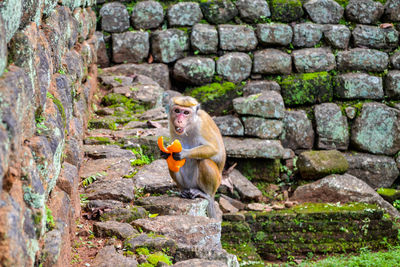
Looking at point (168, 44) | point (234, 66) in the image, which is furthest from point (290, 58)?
point (168, 44)

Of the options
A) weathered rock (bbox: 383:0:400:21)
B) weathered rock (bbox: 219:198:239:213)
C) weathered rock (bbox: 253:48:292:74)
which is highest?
weathered rock (bbox: 383:0:400:21)

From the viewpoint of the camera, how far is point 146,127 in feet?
21.1

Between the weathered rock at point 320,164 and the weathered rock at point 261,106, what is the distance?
887mm

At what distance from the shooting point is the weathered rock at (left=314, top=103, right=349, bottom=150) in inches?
366

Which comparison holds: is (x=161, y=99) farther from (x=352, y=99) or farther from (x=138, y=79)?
(x=352, y=99)

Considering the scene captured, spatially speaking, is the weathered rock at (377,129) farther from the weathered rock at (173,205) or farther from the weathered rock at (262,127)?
the weathered rock at (173,205)

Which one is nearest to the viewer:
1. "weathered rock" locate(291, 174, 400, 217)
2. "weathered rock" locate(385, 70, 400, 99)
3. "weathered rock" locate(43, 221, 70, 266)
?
"weathered rock" locate(43, 221, 70, 266)

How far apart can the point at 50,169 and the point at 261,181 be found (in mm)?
6402

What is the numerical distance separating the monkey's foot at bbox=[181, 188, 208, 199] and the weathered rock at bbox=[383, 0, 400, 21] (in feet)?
22.0

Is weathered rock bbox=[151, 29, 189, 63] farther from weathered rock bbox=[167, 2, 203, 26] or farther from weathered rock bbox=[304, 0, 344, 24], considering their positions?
weathered rock bbox=[304, 0, 344, 24]

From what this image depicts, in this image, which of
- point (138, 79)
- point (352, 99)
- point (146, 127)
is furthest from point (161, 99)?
point (352, 99)

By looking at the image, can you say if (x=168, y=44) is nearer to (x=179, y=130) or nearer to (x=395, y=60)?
(x=395, y=60)

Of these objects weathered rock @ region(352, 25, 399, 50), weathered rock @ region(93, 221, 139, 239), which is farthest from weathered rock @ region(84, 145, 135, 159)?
weathered rock @ region(352, 25, 399, 50)

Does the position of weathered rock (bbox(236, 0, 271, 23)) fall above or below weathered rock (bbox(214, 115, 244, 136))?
above
